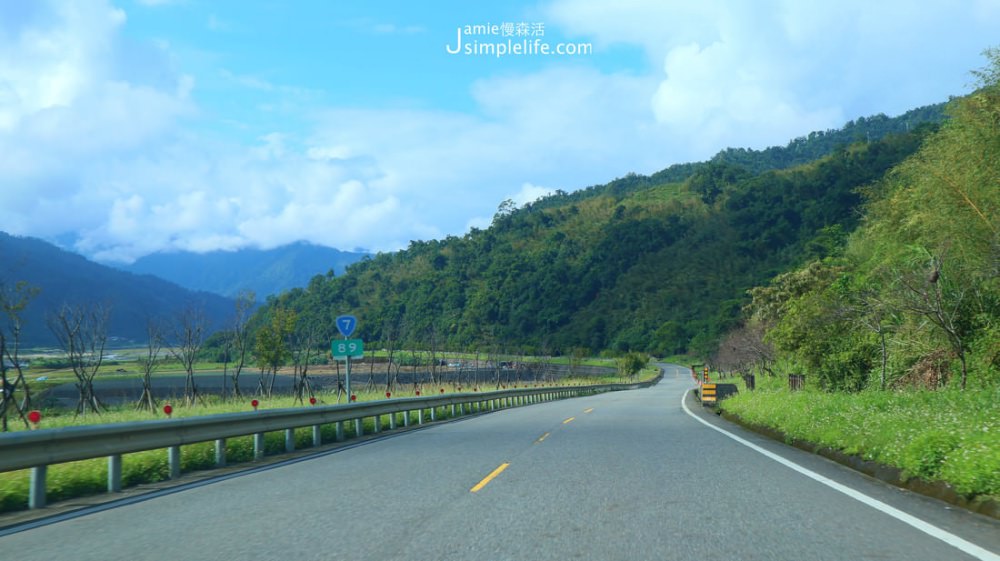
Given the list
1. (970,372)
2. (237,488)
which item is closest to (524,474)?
(237,488)

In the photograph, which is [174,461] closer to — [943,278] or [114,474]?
[114,474]

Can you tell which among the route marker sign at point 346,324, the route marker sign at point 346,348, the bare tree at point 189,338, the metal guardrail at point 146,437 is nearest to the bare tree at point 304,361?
the bare tree at point 189,338

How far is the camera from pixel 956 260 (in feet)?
64.0

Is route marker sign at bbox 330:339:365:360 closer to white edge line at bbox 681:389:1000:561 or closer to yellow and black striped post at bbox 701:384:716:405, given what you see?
white edge line at bbox 681:389:1000:561

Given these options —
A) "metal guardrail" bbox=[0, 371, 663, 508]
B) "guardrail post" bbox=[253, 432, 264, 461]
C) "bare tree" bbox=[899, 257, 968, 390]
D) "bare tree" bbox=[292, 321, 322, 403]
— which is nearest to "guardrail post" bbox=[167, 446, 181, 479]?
"metal guardrail" bbox=[0, 371, 663, 508]

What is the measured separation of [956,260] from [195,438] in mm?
18097

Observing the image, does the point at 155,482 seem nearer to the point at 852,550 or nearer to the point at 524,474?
the point at 524,474

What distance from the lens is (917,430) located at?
410 inches

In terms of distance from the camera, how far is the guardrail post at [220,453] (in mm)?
12547

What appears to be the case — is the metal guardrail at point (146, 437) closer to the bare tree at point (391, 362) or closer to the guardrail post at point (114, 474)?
the guardrail post at point (114, 474)

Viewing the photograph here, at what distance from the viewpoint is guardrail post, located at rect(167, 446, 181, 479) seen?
1119 centimetres

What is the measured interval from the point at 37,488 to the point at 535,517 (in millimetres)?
5846

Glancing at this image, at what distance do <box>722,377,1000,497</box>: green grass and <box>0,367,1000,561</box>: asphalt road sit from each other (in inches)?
17.1

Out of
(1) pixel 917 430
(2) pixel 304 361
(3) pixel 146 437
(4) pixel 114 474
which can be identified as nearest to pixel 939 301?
(1) pixel 917 430
